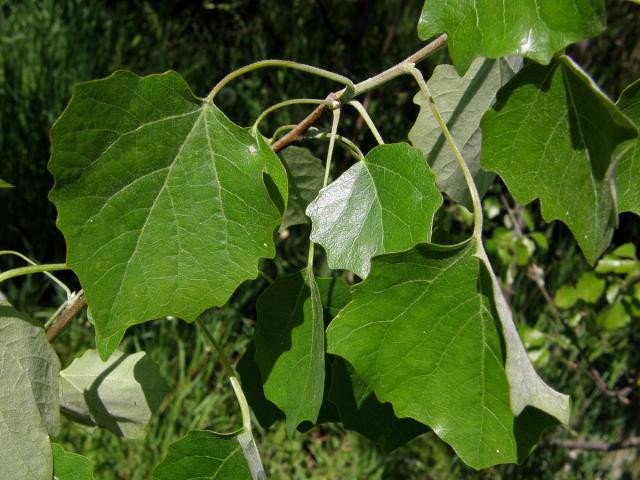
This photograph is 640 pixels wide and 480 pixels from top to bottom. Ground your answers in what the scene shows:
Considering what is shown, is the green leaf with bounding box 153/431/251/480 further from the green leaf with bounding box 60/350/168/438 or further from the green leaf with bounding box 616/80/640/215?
the green leaf with bounding box 616/80/640/215

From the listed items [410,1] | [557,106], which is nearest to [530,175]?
[557,106]

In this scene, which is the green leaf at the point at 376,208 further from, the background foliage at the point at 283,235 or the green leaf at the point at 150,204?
the background foliage at the point at 283,235

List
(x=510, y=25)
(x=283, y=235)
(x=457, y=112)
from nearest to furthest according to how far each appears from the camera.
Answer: (x=510, y=25), (x=457, y=112), (x=283, y=235)

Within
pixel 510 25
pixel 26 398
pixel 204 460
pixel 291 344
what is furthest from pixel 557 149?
pixel 26 398

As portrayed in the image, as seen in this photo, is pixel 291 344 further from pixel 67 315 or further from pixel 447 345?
pixel 67 315

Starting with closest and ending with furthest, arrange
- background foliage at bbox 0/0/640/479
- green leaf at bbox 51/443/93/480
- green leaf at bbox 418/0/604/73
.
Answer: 1. green leaf at bbox 418/0/604/73
2. green leaf at bbox 51/443/93/480
3. background foliage at bbox 0/0/640/479

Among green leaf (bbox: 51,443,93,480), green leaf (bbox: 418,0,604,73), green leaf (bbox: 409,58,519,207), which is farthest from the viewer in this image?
green leaf (bbox: 409,58,519,207)

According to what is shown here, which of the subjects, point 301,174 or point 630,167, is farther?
point 301,174

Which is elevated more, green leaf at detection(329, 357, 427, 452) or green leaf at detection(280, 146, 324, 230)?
green leaf at detection(280, 146, 324, 230)

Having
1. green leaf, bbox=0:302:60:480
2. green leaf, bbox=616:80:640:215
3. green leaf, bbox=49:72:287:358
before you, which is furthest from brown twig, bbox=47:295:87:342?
green leaf, bbox=616:80:640:215
